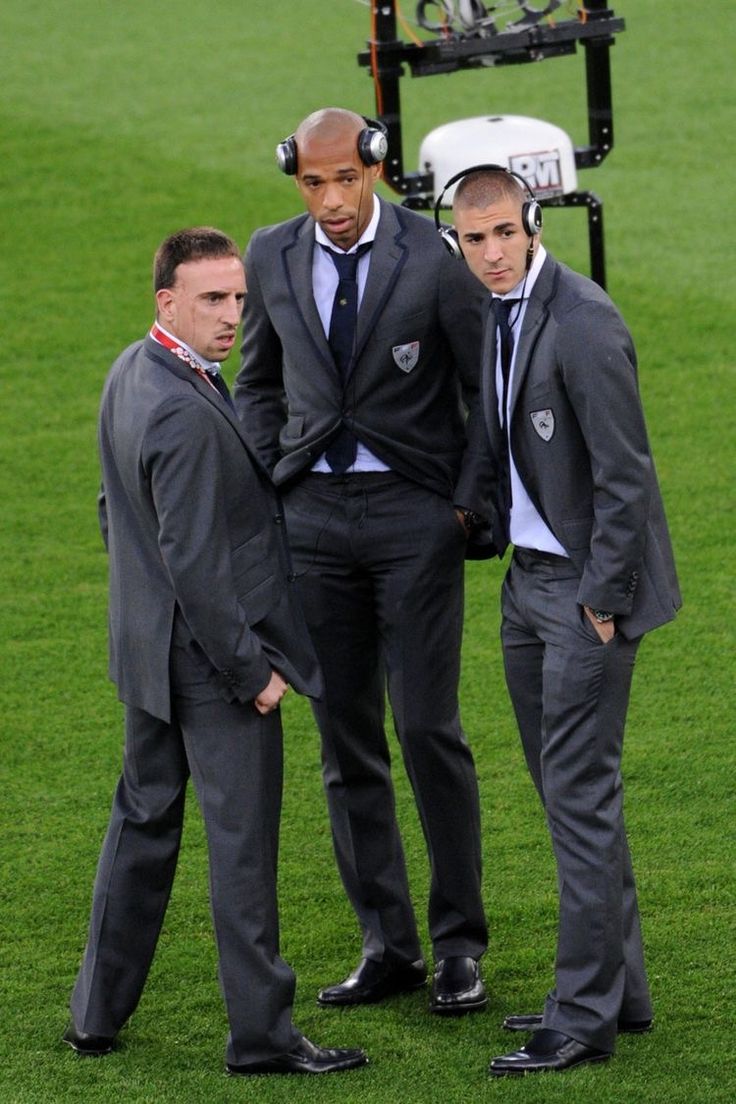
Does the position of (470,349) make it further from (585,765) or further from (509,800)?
(509,800)

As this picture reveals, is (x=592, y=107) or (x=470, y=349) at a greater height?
(x=592, y=107)

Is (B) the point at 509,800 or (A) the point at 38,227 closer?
(B) the point at 509,800

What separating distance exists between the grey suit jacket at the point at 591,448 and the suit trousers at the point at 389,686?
42 centimetres

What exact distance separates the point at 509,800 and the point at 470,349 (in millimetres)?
1605

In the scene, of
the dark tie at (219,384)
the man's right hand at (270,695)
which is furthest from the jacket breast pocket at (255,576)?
the dark tie at (219,384)

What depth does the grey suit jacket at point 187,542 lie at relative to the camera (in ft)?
12.1

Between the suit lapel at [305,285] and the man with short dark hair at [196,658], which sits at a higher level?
the suit lapel at [305,285]

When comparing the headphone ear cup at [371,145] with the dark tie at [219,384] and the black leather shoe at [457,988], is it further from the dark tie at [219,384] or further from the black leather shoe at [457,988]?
the black leather shoe at [457,988]

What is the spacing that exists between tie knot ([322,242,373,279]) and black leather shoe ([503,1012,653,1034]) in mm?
1626

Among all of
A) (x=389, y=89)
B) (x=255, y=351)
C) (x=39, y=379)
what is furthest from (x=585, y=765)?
(x=39, y=379)

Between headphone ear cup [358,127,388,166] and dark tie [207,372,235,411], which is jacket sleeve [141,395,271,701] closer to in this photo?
dark tie [207,372,235,411]

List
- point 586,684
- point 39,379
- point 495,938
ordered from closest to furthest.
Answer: point 586,684 < point 495,938 < point 39,379

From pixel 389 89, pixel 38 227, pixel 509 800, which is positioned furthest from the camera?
pixel 38 227

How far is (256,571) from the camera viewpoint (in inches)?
153
